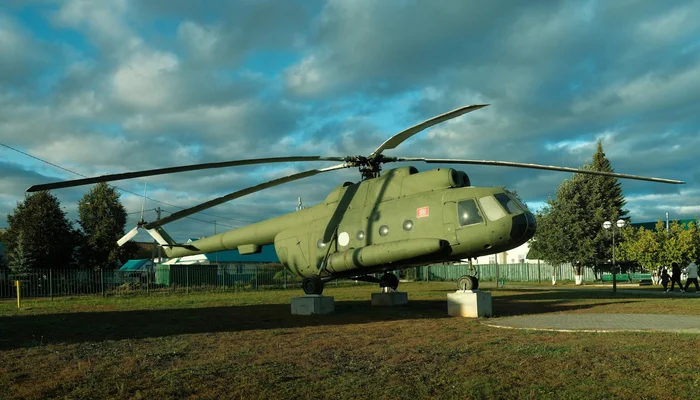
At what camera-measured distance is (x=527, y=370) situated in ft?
23.5

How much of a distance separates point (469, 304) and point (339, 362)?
7769 millimetres

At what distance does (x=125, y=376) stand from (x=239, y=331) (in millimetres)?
5098

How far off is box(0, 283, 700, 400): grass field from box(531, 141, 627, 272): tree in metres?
36.5

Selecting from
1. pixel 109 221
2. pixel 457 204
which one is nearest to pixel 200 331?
pixel 457 204

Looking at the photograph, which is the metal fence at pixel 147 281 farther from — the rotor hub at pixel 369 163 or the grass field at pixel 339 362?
the grass field at pixel 339 362

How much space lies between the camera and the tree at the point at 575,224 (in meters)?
46.4

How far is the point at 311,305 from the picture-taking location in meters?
16.4

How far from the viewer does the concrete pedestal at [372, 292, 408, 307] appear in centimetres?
1916

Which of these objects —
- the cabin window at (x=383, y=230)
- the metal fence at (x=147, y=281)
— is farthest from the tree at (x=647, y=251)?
the cabin window at (x=383, y=230)

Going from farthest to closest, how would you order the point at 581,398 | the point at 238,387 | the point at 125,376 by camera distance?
the point at 125,376, the point at 238,387, the point at 581,398

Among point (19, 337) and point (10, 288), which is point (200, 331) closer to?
point (19, 337)

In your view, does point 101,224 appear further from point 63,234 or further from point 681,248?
point 681,248

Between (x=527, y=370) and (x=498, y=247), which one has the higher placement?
(x=498, y=247)

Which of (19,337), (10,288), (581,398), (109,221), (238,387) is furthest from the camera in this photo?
(109,221)
